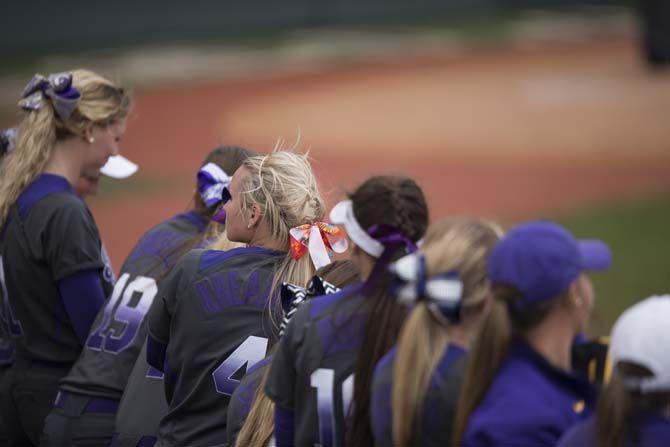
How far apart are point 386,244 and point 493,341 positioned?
1.51ft

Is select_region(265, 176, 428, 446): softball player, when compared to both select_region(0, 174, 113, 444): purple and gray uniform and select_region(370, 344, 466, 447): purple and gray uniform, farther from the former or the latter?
select_region(0, 174, 113, 444): purple and gray uniform

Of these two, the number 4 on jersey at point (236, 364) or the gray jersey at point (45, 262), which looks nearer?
the number 4 on jersey at point (236, 364)

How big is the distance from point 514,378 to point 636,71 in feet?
66.6

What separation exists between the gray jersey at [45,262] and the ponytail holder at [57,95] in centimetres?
26

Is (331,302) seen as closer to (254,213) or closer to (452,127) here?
(254,213)

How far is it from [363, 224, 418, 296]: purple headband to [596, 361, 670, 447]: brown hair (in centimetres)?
64

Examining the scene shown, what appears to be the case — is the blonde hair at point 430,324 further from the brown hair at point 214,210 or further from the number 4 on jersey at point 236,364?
the brown hair at point 214,210

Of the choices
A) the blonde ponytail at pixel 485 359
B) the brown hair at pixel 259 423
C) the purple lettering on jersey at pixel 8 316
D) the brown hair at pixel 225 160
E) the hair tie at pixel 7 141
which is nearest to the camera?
the blonde ponytail at pixel 485 359

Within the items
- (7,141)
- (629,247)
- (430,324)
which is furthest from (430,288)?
(629,247)

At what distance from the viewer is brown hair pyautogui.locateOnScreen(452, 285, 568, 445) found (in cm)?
220

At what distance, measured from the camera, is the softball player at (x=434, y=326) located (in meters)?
2.28

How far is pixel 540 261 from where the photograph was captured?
2.17 metres

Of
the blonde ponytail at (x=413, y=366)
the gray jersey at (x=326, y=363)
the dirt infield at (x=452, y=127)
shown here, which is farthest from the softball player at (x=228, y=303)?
the dirt infield at (x=452, y=127)

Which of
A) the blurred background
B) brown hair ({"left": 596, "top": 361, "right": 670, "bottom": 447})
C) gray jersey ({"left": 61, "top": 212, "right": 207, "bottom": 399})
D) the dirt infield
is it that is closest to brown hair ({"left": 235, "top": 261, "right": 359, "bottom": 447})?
gray jersey ({"left": 61, "top": 212, "right": 207, "bottom": 399})
